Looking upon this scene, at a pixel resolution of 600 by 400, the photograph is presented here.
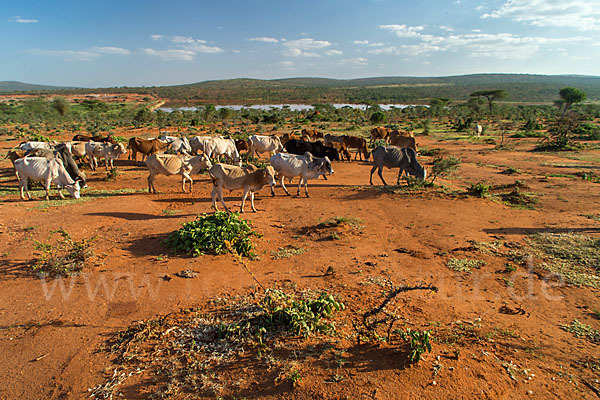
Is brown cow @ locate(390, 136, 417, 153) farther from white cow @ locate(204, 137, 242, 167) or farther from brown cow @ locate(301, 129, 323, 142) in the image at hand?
white cow @ locate(204, 137, 242, 167)

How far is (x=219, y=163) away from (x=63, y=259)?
203 inches

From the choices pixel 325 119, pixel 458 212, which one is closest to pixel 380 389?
pixel 458 212

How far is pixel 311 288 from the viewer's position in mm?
5543

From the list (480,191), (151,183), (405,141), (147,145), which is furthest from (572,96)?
(151,183)

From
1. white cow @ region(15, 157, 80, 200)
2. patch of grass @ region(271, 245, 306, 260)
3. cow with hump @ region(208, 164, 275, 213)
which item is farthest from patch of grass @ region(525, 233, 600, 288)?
white cow @ region(15, 157, 80, 200)

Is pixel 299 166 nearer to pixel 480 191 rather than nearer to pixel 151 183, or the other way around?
pixel 151 183

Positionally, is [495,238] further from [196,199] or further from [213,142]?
[213,142]

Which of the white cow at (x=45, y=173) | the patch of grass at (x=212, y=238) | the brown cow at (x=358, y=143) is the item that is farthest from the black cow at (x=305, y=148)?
the patch of grass at (x=212, y=238)

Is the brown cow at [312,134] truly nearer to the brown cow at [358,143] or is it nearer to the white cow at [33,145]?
the brown cow at [358,143]

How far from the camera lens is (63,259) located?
5.96 metres

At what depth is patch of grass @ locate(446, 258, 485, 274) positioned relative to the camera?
645cm

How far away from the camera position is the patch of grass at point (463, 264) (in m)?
6.45

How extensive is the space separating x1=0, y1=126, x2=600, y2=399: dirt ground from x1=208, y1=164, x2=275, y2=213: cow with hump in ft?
3.14

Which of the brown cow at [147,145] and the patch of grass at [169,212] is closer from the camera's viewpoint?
the patch of grass at [169,212]
